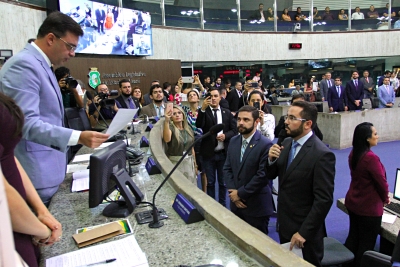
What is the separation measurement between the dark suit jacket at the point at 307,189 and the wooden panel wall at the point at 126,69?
650 cm

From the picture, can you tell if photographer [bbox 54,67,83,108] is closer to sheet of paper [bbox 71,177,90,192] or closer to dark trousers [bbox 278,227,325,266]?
sheet of paper [bbox 71,177,90,192]

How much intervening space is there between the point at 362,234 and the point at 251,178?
1071 mm

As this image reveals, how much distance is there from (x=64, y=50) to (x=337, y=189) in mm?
4238

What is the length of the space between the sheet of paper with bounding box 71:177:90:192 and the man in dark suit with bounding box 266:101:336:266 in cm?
142

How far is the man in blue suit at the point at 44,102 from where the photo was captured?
1497 millimetres

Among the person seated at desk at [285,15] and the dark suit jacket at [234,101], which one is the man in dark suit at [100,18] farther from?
the person seated at desk at [285,15]

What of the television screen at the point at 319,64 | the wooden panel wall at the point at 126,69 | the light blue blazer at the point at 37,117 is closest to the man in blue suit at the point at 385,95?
the television screen at the point at 319,64

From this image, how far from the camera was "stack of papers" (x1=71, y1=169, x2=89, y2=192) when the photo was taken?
196cm

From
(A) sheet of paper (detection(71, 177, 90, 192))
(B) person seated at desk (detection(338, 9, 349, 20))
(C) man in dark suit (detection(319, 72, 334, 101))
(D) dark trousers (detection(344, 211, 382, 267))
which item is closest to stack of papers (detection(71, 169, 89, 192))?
(A) sheet of paper (detection(71, 177, 90, 192))

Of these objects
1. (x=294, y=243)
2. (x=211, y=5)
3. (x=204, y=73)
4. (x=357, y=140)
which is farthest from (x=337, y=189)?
(x=211, y=5)

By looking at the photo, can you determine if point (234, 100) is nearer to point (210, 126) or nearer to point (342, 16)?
point (210, 126)

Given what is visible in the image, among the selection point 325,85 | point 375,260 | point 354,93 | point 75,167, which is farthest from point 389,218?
point 325,85

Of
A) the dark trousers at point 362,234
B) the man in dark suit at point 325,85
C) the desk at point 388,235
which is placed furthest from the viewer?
the man in dark suit at point 325,85

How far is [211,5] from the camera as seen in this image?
1166cm
